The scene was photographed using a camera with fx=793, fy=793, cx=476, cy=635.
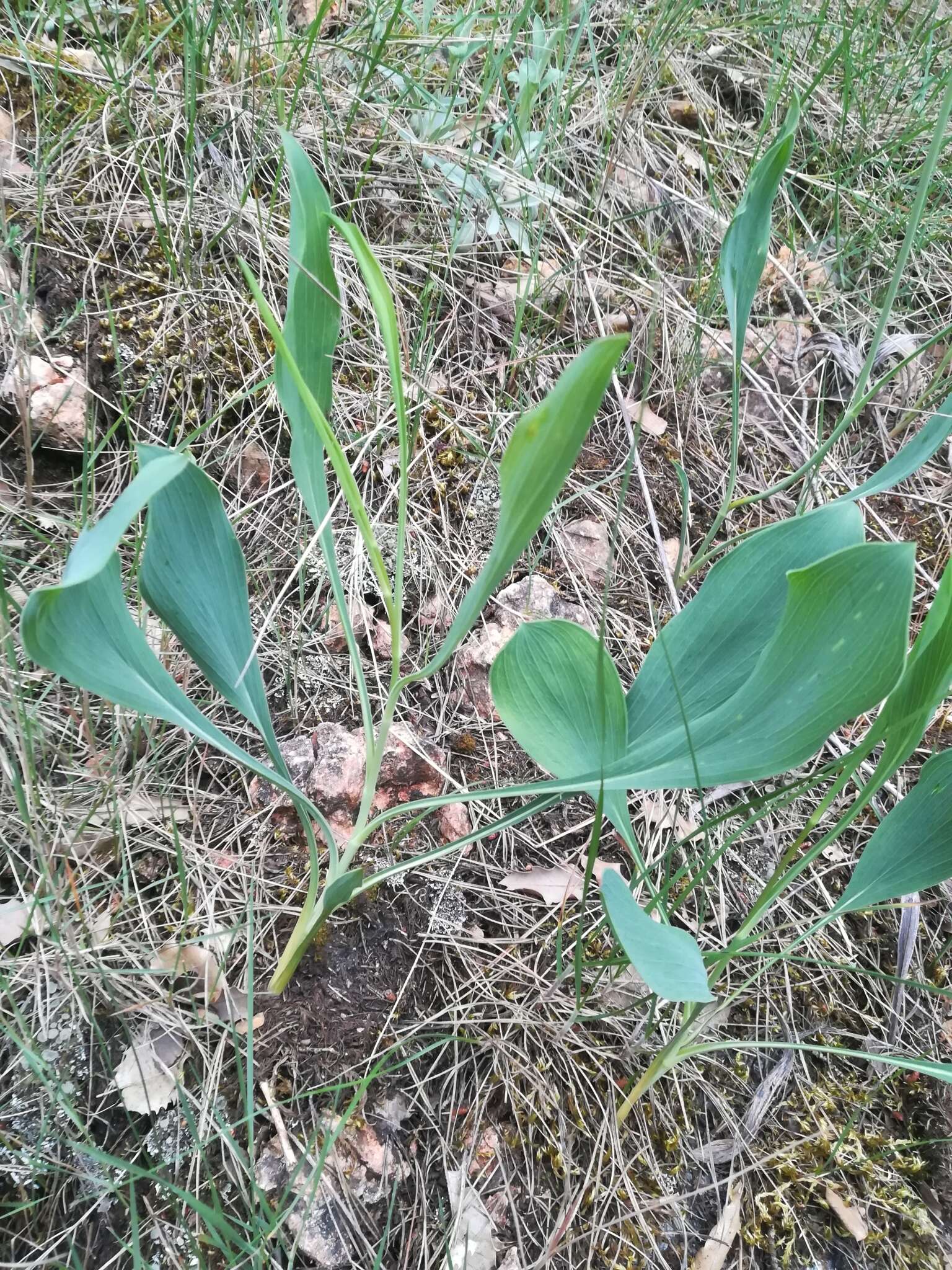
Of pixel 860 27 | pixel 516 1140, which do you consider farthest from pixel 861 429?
pixel 516 1140

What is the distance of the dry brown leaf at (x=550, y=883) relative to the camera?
103 cm

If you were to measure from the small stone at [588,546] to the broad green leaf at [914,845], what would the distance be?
60 cm

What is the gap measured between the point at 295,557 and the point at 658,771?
0.64 m

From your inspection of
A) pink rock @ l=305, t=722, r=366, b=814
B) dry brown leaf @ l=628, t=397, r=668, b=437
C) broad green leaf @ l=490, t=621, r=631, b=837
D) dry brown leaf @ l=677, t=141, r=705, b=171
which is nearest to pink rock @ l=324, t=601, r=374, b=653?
pink rock @ l=305, t=722, r=366, b=814

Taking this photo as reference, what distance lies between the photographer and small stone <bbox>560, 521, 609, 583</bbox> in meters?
1.30

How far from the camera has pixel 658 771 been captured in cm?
77

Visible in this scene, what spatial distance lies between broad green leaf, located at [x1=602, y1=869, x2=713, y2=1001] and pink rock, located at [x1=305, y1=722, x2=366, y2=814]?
0.40m

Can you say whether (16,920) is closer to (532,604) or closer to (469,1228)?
(469,1228)

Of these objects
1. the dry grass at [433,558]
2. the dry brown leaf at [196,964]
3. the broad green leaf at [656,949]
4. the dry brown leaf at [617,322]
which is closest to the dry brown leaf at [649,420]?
the dry grass at [433,558]

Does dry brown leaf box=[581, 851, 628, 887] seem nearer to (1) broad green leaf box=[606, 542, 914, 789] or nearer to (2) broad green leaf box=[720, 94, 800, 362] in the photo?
(1) broad green leaf box=[606, 542, 914, 789]

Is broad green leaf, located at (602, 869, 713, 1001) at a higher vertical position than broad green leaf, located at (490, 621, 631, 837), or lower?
lower

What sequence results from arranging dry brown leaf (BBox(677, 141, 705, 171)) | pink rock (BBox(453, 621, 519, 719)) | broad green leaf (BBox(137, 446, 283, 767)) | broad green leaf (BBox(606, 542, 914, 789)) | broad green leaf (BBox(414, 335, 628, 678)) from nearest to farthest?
broad green leaf (BBox(414, 335, 628, 678)) < broad green leaf (BBox(606, 542, 914, 789)) < broad green leaf (BBox(137, 446, 283, 767)) < pink rock (BBox(453, 621, 519, 719)) < dry brown leaf (BBox(677, 141, 705, 171))

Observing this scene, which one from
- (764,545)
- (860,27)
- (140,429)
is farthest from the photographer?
(860,27)

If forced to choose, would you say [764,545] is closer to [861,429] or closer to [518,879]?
[518,879]
